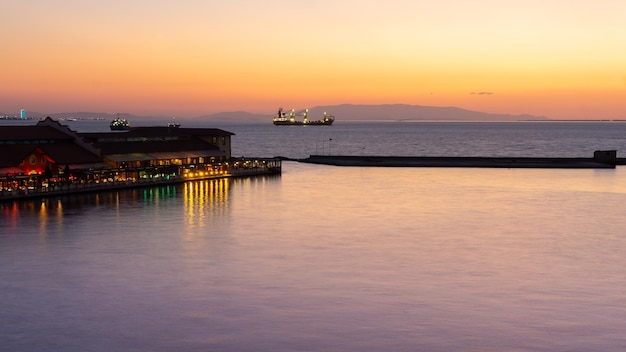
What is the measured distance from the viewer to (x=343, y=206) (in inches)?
3287

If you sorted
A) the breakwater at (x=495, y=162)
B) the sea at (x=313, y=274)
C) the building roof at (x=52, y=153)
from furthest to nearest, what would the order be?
1. the breakwater at (x=495, y=162)
2. the building roof at (x=52, y=153)
3. the sea at (x=313, y=274)

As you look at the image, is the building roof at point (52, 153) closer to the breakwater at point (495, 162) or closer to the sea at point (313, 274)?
the sea at point (313, 274)

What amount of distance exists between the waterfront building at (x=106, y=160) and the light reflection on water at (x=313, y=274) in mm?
7751

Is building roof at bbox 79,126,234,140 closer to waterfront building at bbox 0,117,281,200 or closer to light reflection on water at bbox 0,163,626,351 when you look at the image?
waterfront building at bbox 0,117,281,200

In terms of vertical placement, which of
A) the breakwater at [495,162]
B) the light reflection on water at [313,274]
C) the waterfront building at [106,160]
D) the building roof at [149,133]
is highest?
the building roof at [149,133]

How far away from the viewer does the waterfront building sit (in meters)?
94.5

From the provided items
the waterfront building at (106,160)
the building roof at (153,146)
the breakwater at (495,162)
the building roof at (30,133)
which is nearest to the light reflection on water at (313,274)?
the waterfront building at (106,160)

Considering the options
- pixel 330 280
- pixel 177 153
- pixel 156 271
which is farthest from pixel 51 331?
pixel 177 153

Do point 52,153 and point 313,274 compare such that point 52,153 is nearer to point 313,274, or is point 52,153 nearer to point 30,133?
point 30,133

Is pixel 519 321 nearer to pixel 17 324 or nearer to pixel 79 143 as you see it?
pixel 17 324

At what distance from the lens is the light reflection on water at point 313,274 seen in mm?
34906

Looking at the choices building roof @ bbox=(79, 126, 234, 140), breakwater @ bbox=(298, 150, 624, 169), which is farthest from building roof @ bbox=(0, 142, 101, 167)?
breakwater @ bbox=(298, 150, 624, 169)

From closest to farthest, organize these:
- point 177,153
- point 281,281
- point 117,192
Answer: point 281,281
point 117,192
point 177,153

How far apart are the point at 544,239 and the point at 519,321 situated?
86.3ft
